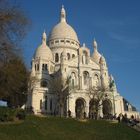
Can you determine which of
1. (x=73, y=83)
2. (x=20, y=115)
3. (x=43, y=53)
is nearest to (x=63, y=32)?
(x=43, y=53)

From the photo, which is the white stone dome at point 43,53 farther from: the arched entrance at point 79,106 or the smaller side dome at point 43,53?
the arched entrance at point 79,106

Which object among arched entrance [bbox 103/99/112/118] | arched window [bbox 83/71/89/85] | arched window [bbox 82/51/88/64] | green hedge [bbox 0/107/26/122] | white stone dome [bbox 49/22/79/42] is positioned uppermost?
white stone dome [bbox 49/22/79/42]

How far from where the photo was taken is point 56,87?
A: 71.1 metres

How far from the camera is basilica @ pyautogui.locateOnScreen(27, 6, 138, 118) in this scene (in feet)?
247

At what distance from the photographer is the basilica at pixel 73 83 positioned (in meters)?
75.2

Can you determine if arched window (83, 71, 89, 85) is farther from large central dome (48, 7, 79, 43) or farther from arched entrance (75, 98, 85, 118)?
large central dome (48, 7, 79, 43)

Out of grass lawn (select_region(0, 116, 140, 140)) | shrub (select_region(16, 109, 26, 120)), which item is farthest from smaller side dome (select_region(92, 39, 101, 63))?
shrub (select_region(16, 109, 26, 120))

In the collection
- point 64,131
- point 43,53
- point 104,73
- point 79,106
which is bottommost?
point 64,131

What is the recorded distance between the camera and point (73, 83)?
269ft

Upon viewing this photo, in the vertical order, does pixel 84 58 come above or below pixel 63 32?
below

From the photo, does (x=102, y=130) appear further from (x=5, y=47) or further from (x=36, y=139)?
(x=5, y=47)

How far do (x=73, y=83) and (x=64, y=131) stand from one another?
5045 cm

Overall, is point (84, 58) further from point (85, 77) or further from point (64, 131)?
point (64, 131)

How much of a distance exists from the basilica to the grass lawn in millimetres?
30578
